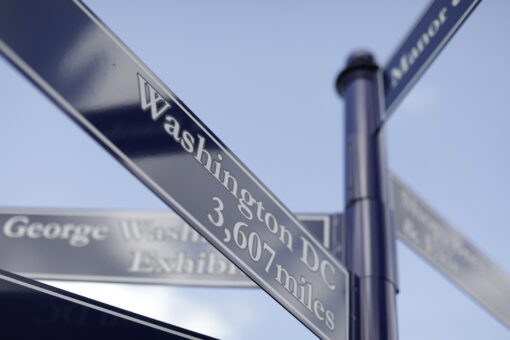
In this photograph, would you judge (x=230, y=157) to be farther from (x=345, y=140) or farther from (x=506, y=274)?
(x=506, y=274)

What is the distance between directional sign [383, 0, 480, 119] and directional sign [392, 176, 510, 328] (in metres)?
0.49

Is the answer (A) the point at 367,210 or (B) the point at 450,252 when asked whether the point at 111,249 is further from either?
(B) the point at 450,252

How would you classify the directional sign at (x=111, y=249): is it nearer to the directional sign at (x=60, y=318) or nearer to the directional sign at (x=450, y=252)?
the directional sign at (x=450, y=252)

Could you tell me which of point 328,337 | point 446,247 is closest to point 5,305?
point 328,337

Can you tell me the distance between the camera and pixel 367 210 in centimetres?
219

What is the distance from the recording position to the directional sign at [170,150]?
4.01ft

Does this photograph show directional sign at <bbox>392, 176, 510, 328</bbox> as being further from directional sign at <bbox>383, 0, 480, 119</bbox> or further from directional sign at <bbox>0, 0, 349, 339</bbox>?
directional sign at <bbox>0, 0, 349, 339</bbox>

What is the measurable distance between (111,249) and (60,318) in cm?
86

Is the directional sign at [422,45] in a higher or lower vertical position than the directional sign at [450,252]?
higher

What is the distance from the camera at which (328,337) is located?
1.72 meters

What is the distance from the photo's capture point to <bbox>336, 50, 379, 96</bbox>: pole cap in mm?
2697

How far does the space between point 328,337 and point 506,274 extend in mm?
1659

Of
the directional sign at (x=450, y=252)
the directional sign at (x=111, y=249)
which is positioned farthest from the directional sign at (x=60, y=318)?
the directional sign at (x=450, y=252)

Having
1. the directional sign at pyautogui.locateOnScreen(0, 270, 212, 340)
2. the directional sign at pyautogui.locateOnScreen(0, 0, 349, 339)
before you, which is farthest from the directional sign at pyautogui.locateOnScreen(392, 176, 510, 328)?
the directional sign at pyautogui.locateOnScreen(0, 270, 212, 340)
